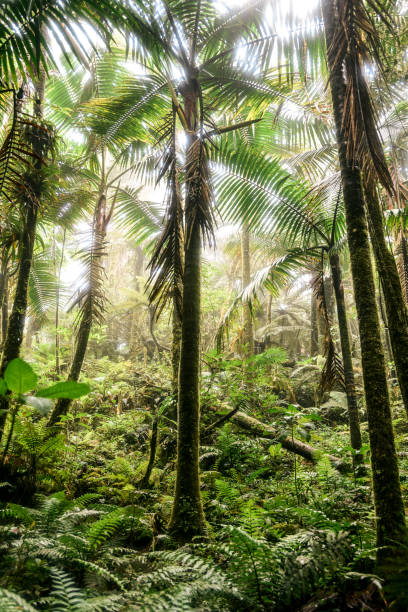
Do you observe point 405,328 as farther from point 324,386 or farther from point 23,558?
point 23,558

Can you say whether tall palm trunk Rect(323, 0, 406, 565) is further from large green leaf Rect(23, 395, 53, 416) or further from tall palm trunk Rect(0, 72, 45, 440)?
tall palm trunk Rect(0, 72, 45, 440)

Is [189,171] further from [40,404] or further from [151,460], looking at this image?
[151,460]

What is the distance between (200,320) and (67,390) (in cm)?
186

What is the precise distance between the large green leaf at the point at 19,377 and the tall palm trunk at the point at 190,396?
5.68 feet

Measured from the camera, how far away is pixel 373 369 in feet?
7.46

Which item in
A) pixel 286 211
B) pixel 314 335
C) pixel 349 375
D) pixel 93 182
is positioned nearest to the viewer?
pixel 349 375

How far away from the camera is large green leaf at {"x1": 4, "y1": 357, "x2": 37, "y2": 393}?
1.85 m

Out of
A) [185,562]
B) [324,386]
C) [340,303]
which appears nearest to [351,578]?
[185,562]

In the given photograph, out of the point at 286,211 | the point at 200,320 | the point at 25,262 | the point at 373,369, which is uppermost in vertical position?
the point at 286,211

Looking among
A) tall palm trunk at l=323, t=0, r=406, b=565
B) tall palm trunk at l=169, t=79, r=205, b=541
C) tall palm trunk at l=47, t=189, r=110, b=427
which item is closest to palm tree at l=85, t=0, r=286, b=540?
tall palm trunk at l=169, t=79, r=205, b=541

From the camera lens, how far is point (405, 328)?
2.97 m

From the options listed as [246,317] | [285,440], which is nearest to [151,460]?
[285,440]

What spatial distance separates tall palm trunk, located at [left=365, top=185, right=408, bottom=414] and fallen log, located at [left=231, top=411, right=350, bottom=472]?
1.98 metres

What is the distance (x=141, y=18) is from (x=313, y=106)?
301 centimetres
